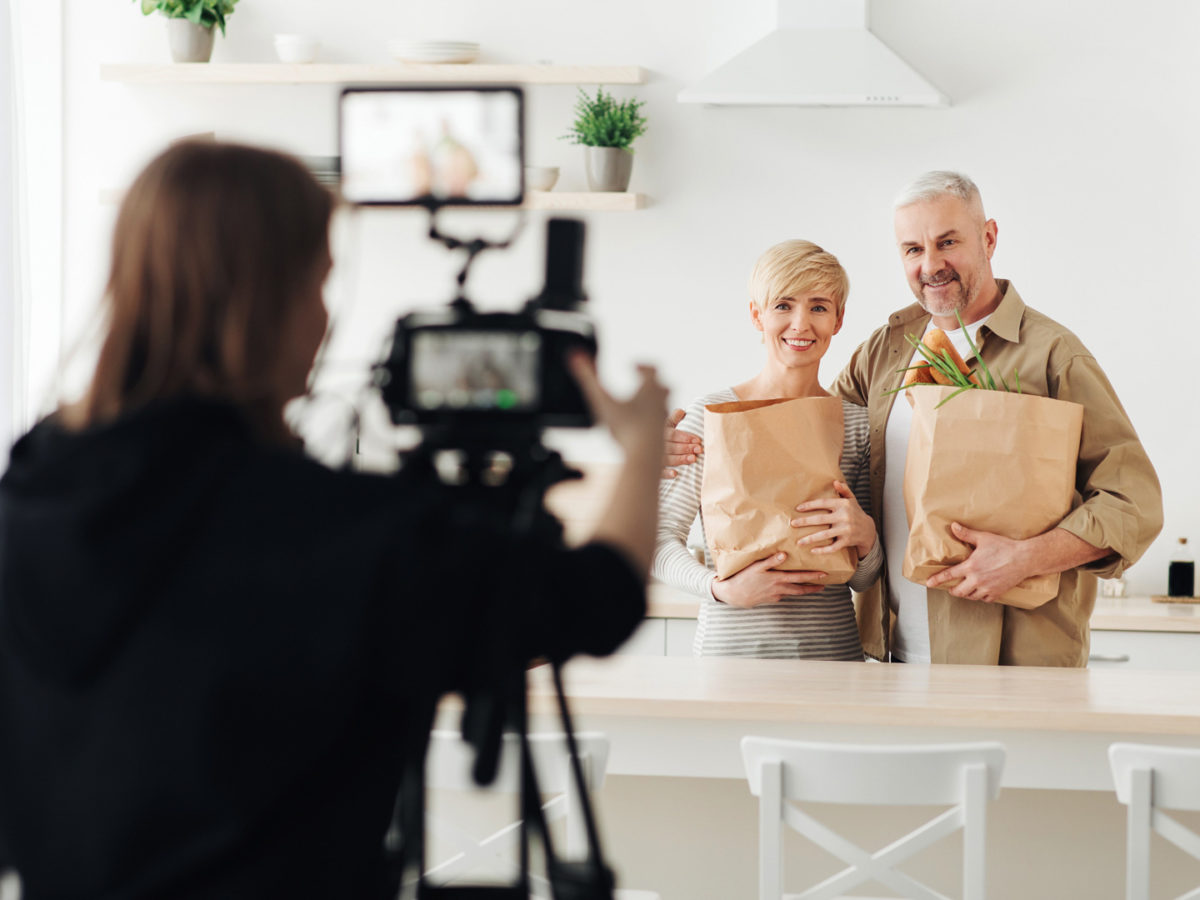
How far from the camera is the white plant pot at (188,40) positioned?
10.9 ft

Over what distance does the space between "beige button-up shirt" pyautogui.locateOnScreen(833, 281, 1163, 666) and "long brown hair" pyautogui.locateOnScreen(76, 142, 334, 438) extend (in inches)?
56.4

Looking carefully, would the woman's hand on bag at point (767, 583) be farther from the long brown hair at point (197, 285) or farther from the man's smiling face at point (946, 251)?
the long brown hair at point (197, 285)

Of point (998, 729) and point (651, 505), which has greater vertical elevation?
point (651, 505)

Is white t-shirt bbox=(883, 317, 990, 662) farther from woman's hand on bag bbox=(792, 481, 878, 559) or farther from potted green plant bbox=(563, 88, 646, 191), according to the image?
potted green plant bbox=(563, 88, 646, 191)

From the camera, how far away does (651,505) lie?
0.78 meters

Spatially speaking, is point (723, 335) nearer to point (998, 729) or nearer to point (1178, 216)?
point (1178, 216)

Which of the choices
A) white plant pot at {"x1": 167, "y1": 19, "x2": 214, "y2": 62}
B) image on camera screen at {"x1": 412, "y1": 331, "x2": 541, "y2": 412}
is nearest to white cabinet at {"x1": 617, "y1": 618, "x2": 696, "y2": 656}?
white plant pot at {"x1": 167, "y1": 19, "x2": 214, "y2": 62}

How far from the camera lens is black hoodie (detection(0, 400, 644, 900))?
0.67m

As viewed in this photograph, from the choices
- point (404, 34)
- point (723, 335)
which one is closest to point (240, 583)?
point (723, 335)

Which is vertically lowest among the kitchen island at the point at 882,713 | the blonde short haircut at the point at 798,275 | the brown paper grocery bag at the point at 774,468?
the kitchen island at the point at 882,713

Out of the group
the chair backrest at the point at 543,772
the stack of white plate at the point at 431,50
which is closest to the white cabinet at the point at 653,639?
the chair backrest at the point at 543,772

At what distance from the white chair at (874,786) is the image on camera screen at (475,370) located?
804mm

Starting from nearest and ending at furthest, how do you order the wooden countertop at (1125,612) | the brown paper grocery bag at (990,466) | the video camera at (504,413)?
the video camera at (504,413) < the brown paper grocery bag at (990,466) < the wooden countertop at (1125,612)

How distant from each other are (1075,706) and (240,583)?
4.27 feet
